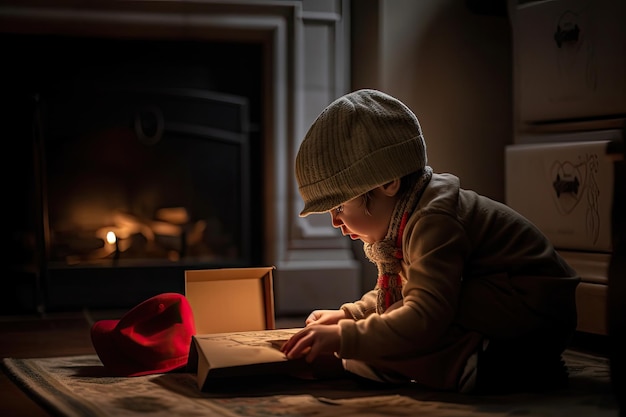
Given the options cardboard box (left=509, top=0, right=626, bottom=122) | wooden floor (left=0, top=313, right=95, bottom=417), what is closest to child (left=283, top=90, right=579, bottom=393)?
wooden floor (left=0, top=313, right=95, bottom=417)

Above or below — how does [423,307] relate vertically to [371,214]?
below

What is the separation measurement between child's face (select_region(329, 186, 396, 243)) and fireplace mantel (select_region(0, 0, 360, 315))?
93cm

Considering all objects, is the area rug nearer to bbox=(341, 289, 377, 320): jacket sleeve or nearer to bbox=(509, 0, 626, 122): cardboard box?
bbox=(341, 289, 377, 320): jacket sleeve

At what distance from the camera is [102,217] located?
214 centimetres

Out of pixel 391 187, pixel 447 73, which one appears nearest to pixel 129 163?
pixel 447 73

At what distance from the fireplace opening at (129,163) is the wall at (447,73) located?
1.03 ft

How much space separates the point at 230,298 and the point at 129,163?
93 centimetres

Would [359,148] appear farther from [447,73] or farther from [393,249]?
[447,73]

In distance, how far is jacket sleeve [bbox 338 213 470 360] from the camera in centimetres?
105

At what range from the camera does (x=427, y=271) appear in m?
1.06

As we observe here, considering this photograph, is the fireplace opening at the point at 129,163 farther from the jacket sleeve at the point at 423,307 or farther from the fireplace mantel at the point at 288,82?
the jacket sleeve at the point at 423,307

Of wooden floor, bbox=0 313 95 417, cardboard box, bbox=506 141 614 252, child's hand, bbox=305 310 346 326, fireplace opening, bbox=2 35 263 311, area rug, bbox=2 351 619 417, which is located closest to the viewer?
area rug, bbox=2 351 619 417

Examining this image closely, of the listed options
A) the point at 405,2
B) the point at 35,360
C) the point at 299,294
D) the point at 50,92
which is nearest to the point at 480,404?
the point at 35,360

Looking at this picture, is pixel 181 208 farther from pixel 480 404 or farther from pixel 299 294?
pixel 480 404
